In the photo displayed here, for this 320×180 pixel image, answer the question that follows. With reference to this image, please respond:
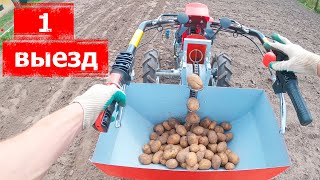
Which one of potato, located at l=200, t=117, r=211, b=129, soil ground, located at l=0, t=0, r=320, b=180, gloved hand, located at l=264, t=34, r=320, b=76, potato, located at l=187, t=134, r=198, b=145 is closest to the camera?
gloved hand, located at l=264, t=34, r=320, b=76

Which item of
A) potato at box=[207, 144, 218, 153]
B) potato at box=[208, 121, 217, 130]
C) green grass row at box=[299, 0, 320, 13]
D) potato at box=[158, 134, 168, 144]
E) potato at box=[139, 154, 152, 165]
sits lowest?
potato at box=[139, 154, 152, 165]

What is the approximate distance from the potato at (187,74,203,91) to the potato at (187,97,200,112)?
0.45 feet

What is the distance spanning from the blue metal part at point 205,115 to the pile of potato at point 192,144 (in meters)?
0.08

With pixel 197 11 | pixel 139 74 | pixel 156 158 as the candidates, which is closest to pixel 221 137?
pixel 156 158

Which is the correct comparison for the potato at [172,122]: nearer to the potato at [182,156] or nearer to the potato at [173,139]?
the potato at [173,139]

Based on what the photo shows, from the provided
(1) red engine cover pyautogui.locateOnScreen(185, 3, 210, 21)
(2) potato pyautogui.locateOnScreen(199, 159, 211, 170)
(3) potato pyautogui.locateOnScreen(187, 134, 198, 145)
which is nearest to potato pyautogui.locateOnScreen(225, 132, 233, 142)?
(3) potato pyautogui.locateOnScreen(187, 134, 198, 145)

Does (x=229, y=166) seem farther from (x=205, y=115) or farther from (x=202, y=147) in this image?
(x=205, y=115)

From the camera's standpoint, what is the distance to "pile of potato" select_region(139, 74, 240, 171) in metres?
2.82

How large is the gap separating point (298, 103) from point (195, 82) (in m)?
0.87

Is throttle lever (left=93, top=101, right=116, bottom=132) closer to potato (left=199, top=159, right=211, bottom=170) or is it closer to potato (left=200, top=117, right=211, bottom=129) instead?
potato (left=199, top=159, right=211, bottom=170)

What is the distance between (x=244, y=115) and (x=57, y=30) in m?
4.48

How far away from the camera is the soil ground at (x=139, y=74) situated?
369 centimetres

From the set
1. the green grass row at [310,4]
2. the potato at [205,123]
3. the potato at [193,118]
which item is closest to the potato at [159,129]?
the potato at [193,118]

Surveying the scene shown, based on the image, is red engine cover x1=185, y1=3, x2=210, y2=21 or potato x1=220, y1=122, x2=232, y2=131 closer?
potato x1=220, y1=122, x2=232, y2=131
